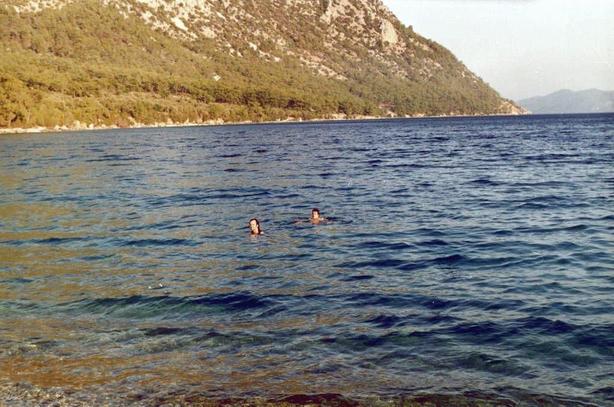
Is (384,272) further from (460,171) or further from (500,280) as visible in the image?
(460,171)

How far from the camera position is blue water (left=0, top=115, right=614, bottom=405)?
8.65 meters

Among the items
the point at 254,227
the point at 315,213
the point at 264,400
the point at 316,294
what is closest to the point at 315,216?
the point at 315,213

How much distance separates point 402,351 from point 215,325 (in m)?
3.66

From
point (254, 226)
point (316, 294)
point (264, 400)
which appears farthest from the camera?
point (254, 226)

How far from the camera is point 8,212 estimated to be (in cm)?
2600

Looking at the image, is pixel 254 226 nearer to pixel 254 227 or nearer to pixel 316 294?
pixel 254 227

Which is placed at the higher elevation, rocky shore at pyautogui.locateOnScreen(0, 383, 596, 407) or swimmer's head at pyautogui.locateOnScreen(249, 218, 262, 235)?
swimmer's head at pyautogui.locateOnScreen(249, 218, 262, 235)

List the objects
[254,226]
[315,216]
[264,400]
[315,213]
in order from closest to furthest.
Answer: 1. [264,400]
2. [254,226]
3. [315,213]
4. [315,216]

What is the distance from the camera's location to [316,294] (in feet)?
42.0

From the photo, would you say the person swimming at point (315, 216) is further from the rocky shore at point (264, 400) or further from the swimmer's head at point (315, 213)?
the rocky shore at point (264, 400)

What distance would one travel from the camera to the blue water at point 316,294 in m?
8.65

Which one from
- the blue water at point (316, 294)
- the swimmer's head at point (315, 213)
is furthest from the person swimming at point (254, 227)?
the swimmer's head at point (315, 213)

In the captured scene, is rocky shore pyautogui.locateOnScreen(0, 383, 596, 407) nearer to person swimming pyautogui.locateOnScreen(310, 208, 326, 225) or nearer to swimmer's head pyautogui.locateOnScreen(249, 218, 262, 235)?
swimmer's head pyautogui.locateOnScreen(249, 218, 262, 235)

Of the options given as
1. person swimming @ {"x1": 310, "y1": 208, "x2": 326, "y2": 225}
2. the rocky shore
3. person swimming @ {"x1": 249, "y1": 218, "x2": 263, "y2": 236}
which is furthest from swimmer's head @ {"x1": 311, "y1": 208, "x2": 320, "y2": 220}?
the rocky shore
